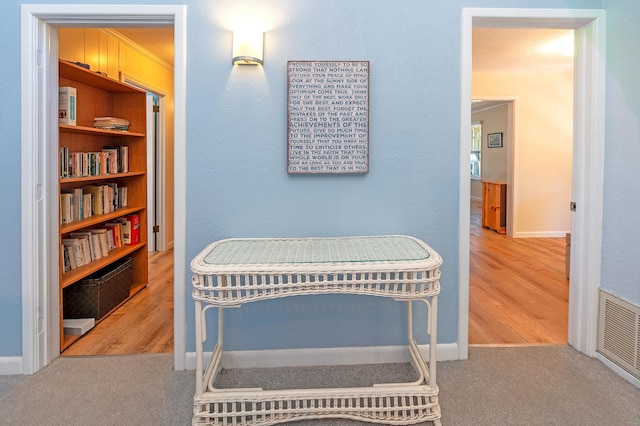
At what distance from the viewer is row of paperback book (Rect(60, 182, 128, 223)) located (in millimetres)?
3037

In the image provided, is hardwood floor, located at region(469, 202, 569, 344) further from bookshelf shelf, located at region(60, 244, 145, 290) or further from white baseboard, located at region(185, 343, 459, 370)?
bookshelf shelf, located at region(60, 244, 145, 290)

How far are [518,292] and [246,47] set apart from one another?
9.87 feet

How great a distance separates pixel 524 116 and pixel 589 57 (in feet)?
14.0

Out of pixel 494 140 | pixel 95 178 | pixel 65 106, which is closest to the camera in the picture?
pixel 65 106

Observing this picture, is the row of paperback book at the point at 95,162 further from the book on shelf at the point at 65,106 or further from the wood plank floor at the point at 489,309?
the wood plank floor at the point at 489,309

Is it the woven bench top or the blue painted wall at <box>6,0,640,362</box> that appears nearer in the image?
the woven bench top

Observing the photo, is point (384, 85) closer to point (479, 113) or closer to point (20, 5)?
point (20, 5)

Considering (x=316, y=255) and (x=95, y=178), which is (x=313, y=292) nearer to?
(x=316, y=255)

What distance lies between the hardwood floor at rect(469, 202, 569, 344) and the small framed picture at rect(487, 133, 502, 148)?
10.5 ft

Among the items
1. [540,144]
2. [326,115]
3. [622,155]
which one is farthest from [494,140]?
[326,115]

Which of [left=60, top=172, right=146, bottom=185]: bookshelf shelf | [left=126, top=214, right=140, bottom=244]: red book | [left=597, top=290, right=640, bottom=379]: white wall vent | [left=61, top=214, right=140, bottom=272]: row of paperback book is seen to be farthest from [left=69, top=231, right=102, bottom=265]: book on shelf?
[left=597, top=290, right=640, bottom=379]: white wall vent

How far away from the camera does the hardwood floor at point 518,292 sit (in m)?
2.93

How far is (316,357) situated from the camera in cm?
249

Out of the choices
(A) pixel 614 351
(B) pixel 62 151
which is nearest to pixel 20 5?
(B) pixel 62 151
